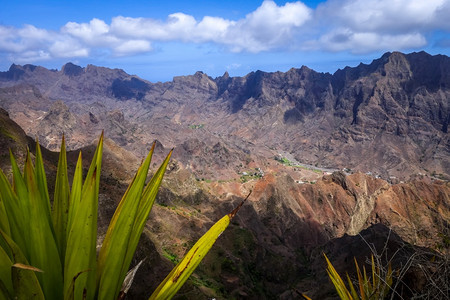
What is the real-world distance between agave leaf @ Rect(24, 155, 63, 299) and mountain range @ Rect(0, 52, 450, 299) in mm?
2329

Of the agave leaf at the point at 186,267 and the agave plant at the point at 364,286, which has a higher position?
the agave leaf at the point at 186,267

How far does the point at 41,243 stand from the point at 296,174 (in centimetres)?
11671

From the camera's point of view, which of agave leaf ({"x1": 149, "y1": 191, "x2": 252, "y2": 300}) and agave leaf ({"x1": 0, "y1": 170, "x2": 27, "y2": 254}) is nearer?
agave leaf ({"x1": 0, "y1": 170, "x2": 27, "y2": 254})

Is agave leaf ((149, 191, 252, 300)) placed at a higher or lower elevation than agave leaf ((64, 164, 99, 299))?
lower

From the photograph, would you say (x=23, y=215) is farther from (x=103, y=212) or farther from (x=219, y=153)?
(x=219, y=153)

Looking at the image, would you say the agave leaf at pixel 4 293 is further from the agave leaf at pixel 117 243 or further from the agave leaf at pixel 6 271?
the agave leaf at pixel 117 243

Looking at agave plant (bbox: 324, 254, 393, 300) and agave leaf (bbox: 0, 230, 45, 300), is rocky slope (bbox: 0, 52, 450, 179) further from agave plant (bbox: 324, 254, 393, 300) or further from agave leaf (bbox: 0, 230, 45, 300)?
agave leaf (bbox: 0, 230, 45, 300)

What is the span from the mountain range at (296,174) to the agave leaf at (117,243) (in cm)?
207

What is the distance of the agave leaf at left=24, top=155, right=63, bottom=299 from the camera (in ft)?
5.30

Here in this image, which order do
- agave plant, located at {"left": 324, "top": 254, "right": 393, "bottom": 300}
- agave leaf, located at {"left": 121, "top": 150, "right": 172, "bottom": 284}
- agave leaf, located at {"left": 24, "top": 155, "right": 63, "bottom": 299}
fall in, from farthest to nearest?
agave plant, located at {"left": 324, "top": 254, "right": 393, "bottom": 300} → agave leaf, located at {"left": 121, "top": 150, "right": 172, "bottom": 284} → agave leaf, located at {"left": 24, "top": 155, "right": 63, "bottom": 299}

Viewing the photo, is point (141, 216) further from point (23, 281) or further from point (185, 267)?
point (23, 281)

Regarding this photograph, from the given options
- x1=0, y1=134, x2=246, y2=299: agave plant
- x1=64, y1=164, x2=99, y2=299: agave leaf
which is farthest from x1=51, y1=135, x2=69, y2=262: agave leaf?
x1=64, y1=164, x2=99, y2=299: agave leaf

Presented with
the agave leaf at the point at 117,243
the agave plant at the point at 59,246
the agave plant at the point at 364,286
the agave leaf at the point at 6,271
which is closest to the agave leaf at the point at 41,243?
the agave plant at the point at 59,246

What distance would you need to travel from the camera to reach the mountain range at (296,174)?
31547 millimetres
